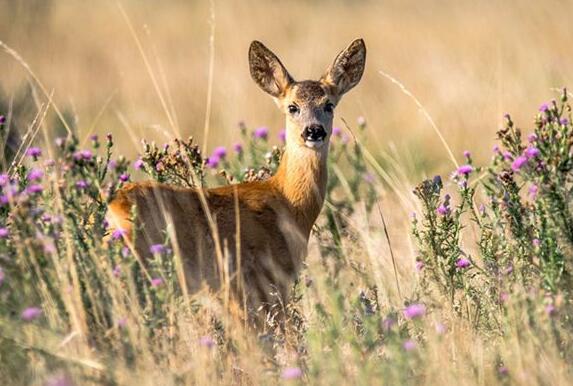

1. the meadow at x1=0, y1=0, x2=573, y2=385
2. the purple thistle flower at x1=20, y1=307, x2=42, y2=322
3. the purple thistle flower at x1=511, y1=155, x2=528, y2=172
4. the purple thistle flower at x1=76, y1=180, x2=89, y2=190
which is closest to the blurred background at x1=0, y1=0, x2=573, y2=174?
the meadow at x1=0, y1=0, x2=573, y2=385

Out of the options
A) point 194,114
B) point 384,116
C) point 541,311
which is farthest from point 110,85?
point 541,311

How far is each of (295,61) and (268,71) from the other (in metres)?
8.79

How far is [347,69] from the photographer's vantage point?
7.68 meters

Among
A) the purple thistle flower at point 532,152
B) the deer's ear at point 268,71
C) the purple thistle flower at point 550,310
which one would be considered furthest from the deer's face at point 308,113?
the purple thistle flower at point 550,310

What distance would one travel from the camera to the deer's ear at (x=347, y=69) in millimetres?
7582

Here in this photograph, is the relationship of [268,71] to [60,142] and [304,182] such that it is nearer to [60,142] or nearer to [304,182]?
[304,182]

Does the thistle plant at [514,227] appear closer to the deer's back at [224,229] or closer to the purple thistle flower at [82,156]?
the deer's back at [224,229]

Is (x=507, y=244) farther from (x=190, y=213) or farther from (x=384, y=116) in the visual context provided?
(x=384, y=116)

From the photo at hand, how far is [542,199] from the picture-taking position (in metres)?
5.25

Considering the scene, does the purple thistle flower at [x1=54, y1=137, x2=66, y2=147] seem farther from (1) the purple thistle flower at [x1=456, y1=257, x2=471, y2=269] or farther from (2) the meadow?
(1) the purple thistle flower at [x1=456, y1=257, x2=471, y2=269]

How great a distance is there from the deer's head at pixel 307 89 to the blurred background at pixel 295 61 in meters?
3.33

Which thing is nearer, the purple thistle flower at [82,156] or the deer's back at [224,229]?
the purple thistle flower at [82,156]

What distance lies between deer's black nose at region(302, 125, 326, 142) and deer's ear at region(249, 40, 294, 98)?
2.03ft

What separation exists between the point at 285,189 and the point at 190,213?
3.05ft
